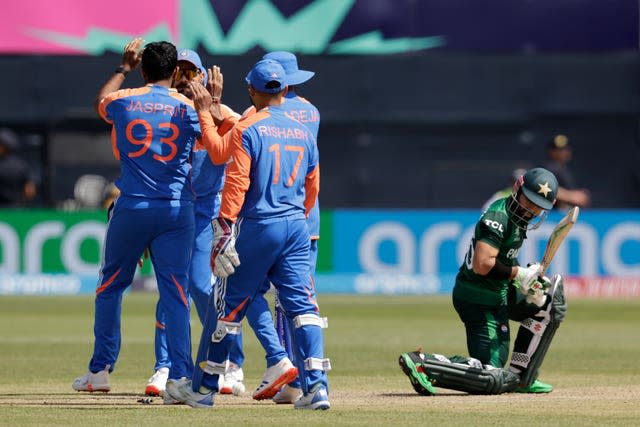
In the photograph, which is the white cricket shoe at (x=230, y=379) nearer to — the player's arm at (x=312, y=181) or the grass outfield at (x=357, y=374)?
the grass outfield at (x=357, y=374)

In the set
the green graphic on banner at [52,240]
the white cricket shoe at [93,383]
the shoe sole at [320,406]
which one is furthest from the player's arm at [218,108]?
the green graphic on banner at [52,240]

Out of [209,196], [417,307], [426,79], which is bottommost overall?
[417,307]

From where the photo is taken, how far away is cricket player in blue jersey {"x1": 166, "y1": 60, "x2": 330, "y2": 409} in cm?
859

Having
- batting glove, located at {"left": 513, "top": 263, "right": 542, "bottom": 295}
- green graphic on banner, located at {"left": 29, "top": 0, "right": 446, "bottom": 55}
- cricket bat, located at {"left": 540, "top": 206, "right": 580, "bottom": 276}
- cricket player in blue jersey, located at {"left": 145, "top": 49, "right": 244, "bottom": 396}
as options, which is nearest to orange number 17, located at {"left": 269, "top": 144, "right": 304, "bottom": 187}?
cricket player in blue jersey, located at {"left": 145, "top": 49, "right": 244, "bottom": 396}

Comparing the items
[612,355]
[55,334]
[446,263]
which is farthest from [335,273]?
[612,355]

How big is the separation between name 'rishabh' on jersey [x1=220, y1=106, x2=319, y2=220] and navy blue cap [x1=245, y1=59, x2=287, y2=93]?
0.13 meters

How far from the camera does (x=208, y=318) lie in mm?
8953

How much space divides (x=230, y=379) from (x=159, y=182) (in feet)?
4.96

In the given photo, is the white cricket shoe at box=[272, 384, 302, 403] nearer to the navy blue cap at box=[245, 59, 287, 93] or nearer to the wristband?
the wristband

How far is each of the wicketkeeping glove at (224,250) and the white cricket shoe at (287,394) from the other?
1261 mm

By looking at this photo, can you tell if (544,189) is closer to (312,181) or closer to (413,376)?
(413,376)

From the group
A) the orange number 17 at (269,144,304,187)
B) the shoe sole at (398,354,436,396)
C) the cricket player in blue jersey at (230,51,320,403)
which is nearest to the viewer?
the orange number 17 at (269,144,304,187)

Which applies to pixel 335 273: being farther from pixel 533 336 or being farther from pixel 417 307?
pixel 533 336

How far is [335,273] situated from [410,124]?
4491 mm
